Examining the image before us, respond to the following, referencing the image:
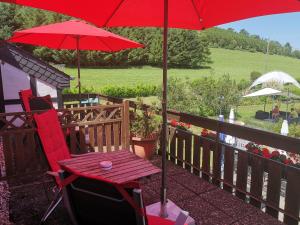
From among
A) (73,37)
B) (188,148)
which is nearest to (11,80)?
(73,37)

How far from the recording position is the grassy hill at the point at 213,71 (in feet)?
113

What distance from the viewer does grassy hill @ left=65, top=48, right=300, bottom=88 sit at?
113 feet

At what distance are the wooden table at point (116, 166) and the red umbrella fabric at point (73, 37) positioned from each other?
2501 mm

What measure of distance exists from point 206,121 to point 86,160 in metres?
2.01

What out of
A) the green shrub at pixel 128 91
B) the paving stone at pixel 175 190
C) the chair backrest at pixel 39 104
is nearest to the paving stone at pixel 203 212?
the paving stone at pixel 175 190

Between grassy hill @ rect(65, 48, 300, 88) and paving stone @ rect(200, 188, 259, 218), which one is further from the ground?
grassy hill @ rect(65, 48, 300, 88)

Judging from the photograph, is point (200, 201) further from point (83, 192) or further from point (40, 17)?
Result: point (40, 17)

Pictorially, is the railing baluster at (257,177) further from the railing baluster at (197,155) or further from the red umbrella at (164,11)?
the red umbrella at (164,11)

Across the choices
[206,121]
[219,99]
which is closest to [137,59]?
[219,99]

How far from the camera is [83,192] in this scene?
5.72 feet

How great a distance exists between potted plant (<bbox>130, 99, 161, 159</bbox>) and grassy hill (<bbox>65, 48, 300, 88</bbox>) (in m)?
17.2

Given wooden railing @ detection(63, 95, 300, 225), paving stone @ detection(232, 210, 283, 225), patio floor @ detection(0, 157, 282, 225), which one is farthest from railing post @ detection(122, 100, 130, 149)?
paving stone @ detection(232, 210, 283, 225)

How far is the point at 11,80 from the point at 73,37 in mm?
4378

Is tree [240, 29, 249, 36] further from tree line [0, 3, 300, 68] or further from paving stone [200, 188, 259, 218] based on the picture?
paving stone [200, 188, 259, 218]
